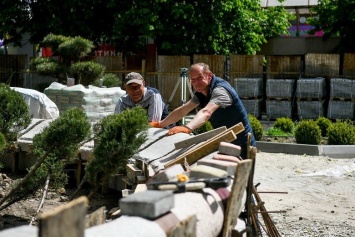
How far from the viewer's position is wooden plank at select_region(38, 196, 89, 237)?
269 cm

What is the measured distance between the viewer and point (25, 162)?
11.8m

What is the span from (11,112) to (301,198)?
15.5 ft

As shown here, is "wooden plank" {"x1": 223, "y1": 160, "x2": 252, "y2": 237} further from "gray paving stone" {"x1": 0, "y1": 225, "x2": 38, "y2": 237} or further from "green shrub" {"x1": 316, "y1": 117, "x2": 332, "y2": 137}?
"green shrub" {"x1": 316, "y1": 117, "x2": 332, "y2": 137}

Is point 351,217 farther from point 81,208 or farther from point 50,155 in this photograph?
point 81,208

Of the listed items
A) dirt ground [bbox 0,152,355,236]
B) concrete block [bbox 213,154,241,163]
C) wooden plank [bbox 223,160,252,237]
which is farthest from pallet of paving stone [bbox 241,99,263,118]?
wooden plank [bbox 223,160,252,237]

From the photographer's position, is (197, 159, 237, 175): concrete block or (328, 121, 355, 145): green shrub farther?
(328, 121, 355, 145): green shrub

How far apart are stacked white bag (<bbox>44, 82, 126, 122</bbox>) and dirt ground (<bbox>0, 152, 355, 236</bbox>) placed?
13.0 ft

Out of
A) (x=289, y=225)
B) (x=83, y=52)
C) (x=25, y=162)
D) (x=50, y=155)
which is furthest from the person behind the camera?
(x=83, y=52)

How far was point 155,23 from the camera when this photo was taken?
2700cm

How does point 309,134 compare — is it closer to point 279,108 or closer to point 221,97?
point 279,108

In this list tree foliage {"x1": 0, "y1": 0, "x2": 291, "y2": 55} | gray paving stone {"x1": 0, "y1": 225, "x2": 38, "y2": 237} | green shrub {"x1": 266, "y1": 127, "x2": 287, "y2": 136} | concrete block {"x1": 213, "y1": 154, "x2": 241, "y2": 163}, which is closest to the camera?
gray paving stone {"x1": 0, "y1": 225, "x2": 38, "y2": 237}

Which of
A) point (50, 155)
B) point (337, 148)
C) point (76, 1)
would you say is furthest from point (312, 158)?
point (76, 1)

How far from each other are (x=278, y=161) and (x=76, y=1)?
14893 millimetres

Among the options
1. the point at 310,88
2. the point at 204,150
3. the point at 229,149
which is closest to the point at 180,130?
the point at 204,150
